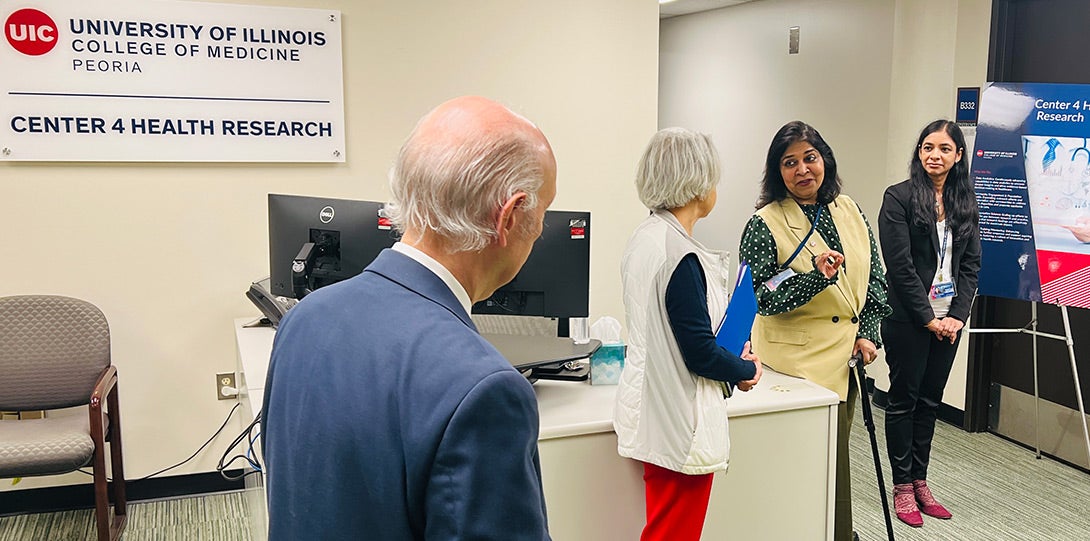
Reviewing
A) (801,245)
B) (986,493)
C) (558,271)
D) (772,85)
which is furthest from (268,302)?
(772,85)

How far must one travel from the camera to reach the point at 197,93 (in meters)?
3.30

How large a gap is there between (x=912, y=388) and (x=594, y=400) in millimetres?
1454

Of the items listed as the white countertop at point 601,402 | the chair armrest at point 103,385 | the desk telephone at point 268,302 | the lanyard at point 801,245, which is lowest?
the chair armrest at point 103,385

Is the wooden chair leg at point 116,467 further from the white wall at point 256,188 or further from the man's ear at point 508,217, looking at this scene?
the man's ear at point 508,217

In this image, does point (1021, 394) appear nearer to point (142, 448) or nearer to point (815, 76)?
point (815, 76)

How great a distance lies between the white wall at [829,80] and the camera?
4203 millimetres

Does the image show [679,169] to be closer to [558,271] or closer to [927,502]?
[558,271]

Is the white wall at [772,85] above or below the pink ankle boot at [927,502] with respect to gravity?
above

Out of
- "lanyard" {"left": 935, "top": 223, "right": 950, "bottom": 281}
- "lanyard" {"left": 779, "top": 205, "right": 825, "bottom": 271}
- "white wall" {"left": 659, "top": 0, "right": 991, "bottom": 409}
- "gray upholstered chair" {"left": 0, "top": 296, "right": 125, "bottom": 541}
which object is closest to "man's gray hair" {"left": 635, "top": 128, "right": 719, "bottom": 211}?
"lanyard" {"left": 779, "top": 205, "right": 825, "bottom": 271}

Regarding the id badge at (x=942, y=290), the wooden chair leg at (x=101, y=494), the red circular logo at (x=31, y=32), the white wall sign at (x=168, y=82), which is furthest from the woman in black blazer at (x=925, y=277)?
the red circular logo at (x=31, y=32)

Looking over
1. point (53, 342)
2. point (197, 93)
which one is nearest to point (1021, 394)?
point (197, 93)

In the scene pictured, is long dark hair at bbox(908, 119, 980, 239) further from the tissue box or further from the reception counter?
the tissue box

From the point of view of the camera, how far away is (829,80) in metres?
4.94

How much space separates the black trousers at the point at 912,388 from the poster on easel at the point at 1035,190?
567 millimetres
